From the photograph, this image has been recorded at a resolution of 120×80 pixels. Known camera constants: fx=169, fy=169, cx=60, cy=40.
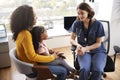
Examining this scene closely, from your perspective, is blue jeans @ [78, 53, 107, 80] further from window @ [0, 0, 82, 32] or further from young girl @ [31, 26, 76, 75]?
window @ [0, 0, 82, 32]

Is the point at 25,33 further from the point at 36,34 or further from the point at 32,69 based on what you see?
the point at 32,69

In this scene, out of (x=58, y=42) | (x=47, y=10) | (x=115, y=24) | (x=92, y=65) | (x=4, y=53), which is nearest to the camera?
(x=92, y=65)

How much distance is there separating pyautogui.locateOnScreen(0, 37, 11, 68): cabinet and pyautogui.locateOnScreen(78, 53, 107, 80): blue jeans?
127 centimetres

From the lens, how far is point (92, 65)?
1.92 meters

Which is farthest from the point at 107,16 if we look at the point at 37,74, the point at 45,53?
the point at 37,74

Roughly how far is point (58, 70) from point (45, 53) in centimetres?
23

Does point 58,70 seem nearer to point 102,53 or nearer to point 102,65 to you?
point 102,65

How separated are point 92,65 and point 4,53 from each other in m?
1.48

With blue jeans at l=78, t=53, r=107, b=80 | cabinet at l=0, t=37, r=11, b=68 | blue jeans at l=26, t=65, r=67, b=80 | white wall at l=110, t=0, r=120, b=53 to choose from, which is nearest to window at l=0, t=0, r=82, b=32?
cabinet at l=0, t=37, r=11, b=68

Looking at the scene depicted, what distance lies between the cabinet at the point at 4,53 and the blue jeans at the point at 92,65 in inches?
50.0

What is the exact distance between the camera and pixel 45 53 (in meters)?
1.80

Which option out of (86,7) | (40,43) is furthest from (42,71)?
(86,7)

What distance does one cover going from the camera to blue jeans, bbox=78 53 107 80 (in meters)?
1.83

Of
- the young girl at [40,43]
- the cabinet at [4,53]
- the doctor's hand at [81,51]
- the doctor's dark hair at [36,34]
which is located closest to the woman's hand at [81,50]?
the doctor's hand at [81,51]
